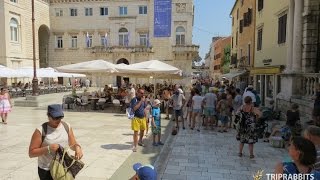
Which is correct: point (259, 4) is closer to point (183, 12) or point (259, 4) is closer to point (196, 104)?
point (196, 104)

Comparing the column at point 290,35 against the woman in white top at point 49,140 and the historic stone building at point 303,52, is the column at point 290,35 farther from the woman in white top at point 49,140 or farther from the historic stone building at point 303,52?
the woman in white top at point 49,140

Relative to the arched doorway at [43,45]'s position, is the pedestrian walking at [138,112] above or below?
below

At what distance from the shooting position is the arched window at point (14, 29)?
1435 inches

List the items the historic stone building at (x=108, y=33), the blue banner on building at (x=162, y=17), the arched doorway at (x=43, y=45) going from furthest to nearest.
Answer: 1. the arched doorway at (x=43, y=45)
2. the historic stone building at (x=108, y=33)
3. the blue banner on building at (x=162, y=17)

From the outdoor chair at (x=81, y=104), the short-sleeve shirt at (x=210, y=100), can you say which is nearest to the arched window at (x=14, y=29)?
the outdoor chair at (x=81, y=104)

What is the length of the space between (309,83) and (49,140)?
33.8ft

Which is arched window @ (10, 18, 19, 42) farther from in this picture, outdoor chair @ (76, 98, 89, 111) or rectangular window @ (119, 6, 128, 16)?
outdoor chair @ (76, 98, 89, 111)

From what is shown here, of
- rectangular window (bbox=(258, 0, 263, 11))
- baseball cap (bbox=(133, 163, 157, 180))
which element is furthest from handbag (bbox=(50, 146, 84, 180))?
rectangular window (bbox=(258, 0, 263, 11))

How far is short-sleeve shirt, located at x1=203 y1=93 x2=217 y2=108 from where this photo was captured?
37.6 feet

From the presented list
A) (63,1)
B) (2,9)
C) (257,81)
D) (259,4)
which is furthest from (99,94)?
(63,1)

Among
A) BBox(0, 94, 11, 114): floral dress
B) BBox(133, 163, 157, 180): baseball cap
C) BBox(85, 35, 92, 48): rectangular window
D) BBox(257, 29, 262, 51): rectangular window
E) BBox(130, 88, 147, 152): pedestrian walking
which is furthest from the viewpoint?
BBox(85, 35, 92, 48): rectangular window

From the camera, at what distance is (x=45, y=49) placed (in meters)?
45.6

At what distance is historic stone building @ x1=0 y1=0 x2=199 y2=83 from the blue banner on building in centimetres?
928

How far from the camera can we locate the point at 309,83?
37.8 ft
